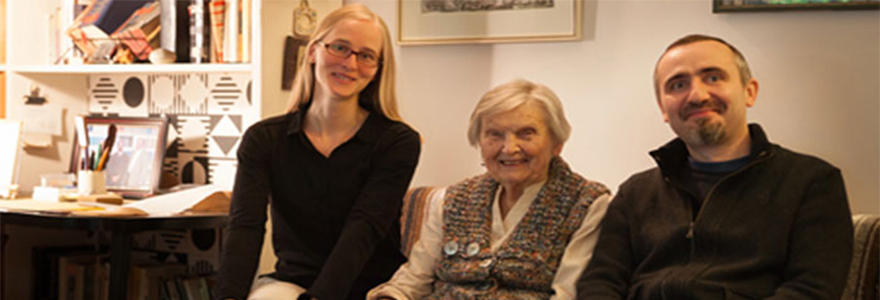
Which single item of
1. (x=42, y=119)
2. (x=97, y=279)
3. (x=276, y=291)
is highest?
(x=42, y=119)

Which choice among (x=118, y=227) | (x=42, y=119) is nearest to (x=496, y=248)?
(x=118, y=227)

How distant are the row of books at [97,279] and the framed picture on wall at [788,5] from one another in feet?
6.62

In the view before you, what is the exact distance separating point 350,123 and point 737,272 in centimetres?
99

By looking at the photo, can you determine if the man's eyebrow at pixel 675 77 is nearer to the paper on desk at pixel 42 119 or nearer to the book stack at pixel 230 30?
the book stack at pixel 230 30

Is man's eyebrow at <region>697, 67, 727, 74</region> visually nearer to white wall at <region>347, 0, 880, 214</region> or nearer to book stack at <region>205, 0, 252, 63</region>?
white wall at <region>347, 0, 880, 214</region>

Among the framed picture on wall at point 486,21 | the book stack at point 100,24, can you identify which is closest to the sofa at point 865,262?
the framed picture on wall at point 486,21

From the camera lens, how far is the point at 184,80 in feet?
11.2

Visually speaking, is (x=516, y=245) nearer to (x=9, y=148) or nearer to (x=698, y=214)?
(x=698, y=214)

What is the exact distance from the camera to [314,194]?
216 centimetres

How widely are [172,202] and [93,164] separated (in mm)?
472

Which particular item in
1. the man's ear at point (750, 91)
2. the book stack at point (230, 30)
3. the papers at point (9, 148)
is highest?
the book stack at point (230, 30)

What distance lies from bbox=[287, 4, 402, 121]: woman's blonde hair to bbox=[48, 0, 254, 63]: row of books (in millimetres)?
792

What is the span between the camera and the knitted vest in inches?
79.0

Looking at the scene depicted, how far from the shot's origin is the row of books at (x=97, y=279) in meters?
3.15
